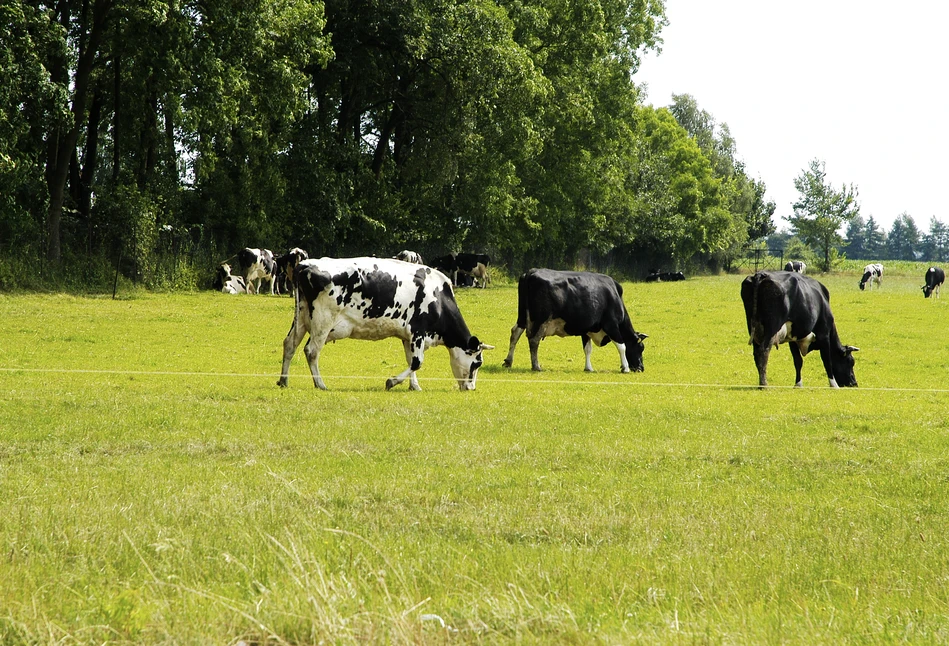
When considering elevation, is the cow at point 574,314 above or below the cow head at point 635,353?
above

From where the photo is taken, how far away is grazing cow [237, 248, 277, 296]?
4278cm

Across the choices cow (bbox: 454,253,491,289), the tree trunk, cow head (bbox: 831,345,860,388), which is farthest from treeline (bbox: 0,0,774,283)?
cow head (bbox: 831,345,860,388)

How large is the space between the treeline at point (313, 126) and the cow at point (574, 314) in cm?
1603

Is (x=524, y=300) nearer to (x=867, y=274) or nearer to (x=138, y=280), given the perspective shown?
(x=138, y=280)

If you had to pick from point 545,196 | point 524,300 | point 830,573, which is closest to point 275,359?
point 524,300

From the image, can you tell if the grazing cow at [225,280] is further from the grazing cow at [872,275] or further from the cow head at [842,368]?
the grazing cow at [872,275]

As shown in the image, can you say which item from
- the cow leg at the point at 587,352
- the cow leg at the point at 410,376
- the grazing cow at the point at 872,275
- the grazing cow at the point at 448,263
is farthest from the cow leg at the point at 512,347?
the grazing cow at the point at 872,275

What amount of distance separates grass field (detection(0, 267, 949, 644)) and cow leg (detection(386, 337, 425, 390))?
0.25 metres

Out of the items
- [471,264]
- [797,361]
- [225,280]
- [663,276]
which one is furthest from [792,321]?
[663,276]

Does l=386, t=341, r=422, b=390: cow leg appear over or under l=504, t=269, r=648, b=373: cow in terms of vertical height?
under

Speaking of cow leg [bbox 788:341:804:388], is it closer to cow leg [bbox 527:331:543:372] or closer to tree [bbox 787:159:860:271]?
cow leg [bbox 527:331:543:372]

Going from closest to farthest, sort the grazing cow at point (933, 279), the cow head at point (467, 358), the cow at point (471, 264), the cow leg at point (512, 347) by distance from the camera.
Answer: the cow head at point (467, 358) < the cow leg at point (512, 347) < the cow at point (471, 264) < the grazing cow at point (933, 279)

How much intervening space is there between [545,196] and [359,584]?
58.3 meters

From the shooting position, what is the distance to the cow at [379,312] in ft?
57.5
